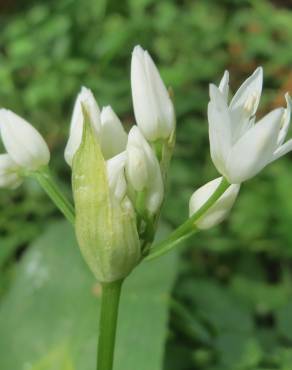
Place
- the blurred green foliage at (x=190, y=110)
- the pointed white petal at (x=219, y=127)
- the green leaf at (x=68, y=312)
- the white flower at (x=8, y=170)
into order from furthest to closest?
the blurred green foliage at (x=190, y=110) → the green leaf at (x=68, y=312) → the white flower at (x=8, y=170) → the pointed white petal at (x=219, y=127)

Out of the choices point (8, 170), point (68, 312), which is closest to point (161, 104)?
point (8, 170)

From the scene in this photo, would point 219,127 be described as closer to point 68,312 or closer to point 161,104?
point 161,104

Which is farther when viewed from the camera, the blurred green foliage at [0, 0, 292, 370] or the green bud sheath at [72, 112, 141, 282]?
the blurred green foliage at [0, 0, 292, 370]

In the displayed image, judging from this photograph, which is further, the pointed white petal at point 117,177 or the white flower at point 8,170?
the white flower at point 8,170

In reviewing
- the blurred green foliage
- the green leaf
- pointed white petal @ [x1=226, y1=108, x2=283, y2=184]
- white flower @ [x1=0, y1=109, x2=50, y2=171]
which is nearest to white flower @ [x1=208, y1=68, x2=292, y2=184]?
pointed white petal @ [x1=226, y1=108, x2=283, y2=184]

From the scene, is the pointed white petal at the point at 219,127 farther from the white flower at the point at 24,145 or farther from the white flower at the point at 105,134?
the white flower at the point at 24,145

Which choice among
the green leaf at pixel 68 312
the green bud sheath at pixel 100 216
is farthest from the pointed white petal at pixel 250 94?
the green leaf at pixel 68 312

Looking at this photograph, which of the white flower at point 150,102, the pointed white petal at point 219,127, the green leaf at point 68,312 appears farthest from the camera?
the green leaf at point 68,312

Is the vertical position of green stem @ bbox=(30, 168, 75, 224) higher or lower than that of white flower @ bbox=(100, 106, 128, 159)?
lower

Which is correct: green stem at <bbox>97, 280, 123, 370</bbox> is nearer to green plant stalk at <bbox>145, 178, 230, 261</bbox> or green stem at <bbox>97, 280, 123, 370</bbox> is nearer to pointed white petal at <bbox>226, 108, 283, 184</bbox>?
green plant stalk at <bbox>145, 178, 230, 261</bbox>
